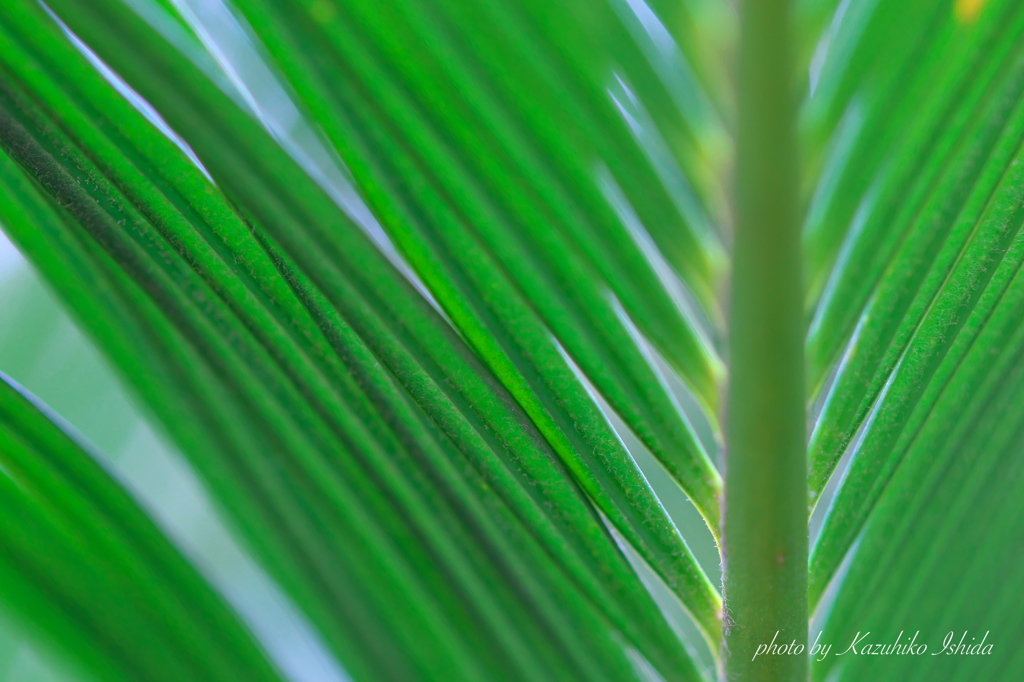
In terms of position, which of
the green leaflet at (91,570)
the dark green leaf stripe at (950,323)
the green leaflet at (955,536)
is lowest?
the green leaflet at (955,536)

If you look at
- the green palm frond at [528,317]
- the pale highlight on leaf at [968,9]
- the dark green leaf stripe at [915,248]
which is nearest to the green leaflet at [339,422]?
the green palm frond at [528,317]

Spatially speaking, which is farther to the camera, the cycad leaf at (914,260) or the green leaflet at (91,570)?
the cycad leaf at (914,260)

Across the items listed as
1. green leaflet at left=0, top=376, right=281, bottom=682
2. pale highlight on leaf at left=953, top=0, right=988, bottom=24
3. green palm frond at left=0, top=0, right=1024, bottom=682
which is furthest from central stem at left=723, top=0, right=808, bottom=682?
green leaflet at left=0, top=376, right=281, bottom=682

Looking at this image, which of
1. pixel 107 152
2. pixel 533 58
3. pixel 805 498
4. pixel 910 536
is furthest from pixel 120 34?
pixel 910 536

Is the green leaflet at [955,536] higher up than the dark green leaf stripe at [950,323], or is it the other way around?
the dark green leaf stripe at [950,323]

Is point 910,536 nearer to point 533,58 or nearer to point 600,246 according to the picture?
point 600,246

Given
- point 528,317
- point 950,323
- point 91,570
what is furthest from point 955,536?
point 91,570

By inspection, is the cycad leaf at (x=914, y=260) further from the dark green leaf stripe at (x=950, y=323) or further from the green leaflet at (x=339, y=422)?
the green leaflet at (x=339, y=422)
